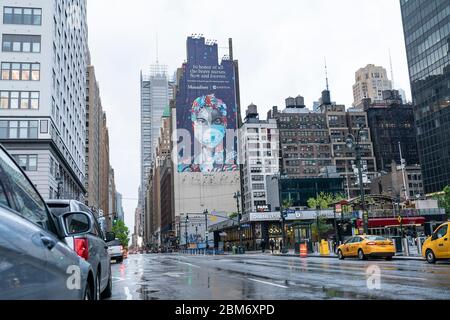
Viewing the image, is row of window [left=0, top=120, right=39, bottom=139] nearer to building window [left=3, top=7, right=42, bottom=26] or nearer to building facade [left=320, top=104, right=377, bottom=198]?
building window [left=3, top=7, right=42, bottom=26]

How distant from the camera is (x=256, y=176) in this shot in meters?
151

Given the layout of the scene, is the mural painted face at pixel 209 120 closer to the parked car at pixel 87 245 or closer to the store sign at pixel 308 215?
the store sign at pixel 308 215

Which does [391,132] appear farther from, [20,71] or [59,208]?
[59,208]

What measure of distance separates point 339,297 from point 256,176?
14299 cm

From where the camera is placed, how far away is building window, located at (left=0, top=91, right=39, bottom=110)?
51375 millimetres

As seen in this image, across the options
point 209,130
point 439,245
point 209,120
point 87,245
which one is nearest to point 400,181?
point 209,130

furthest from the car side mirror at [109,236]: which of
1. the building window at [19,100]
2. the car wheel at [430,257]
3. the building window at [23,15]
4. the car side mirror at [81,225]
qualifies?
the building window at [23,15]

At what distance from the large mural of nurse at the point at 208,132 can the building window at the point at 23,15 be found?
91.5 meters

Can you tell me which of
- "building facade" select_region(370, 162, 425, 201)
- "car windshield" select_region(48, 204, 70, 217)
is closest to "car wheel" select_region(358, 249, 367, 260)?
"car windshield" select_region(48, 204, 70, 217)

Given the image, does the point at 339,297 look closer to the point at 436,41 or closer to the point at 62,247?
the point at 62,247

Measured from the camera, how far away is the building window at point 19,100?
51.4 meters

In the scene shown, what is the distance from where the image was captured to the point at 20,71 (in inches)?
2062

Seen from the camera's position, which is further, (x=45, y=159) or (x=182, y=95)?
(x=182, y=95)
